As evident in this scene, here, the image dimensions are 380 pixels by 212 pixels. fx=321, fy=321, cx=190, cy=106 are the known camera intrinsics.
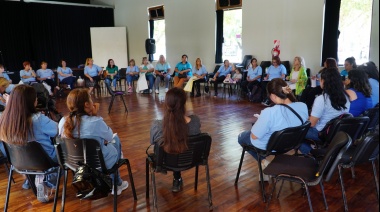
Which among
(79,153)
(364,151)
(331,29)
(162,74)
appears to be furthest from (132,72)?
(364,151)

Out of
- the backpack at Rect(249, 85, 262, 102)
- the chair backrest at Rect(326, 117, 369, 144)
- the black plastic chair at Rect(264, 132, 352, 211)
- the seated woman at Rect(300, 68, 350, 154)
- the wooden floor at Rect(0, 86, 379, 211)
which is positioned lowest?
the wooden floor at Rect(0, 86, 379, 211)

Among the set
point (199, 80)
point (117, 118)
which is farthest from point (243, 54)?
point (117, 118)

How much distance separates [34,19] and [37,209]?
11.6 metres

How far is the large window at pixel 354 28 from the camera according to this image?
7172 millimetres

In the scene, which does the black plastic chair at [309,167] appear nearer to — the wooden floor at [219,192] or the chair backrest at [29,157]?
the wooden floor at [219,192]

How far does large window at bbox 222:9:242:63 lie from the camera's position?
1000 cm

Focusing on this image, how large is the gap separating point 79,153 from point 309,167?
1.77 m

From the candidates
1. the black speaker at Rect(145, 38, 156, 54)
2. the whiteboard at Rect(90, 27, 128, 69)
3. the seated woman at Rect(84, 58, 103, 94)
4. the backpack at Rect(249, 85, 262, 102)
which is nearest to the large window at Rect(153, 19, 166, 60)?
the black speaker at Rect(145, 38, 156, 54)

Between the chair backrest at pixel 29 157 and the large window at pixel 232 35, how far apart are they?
8276 millimetres

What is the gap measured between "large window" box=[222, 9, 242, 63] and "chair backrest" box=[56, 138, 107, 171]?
8.25m

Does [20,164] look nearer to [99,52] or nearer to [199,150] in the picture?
[199,150]

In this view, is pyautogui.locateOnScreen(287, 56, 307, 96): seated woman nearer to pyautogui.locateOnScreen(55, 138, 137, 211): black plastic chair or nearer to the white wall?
the white wall

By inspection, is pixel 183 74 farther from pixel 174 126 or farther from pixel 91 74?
pixel 174 126

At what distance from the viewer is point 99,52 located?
13.3 meters
